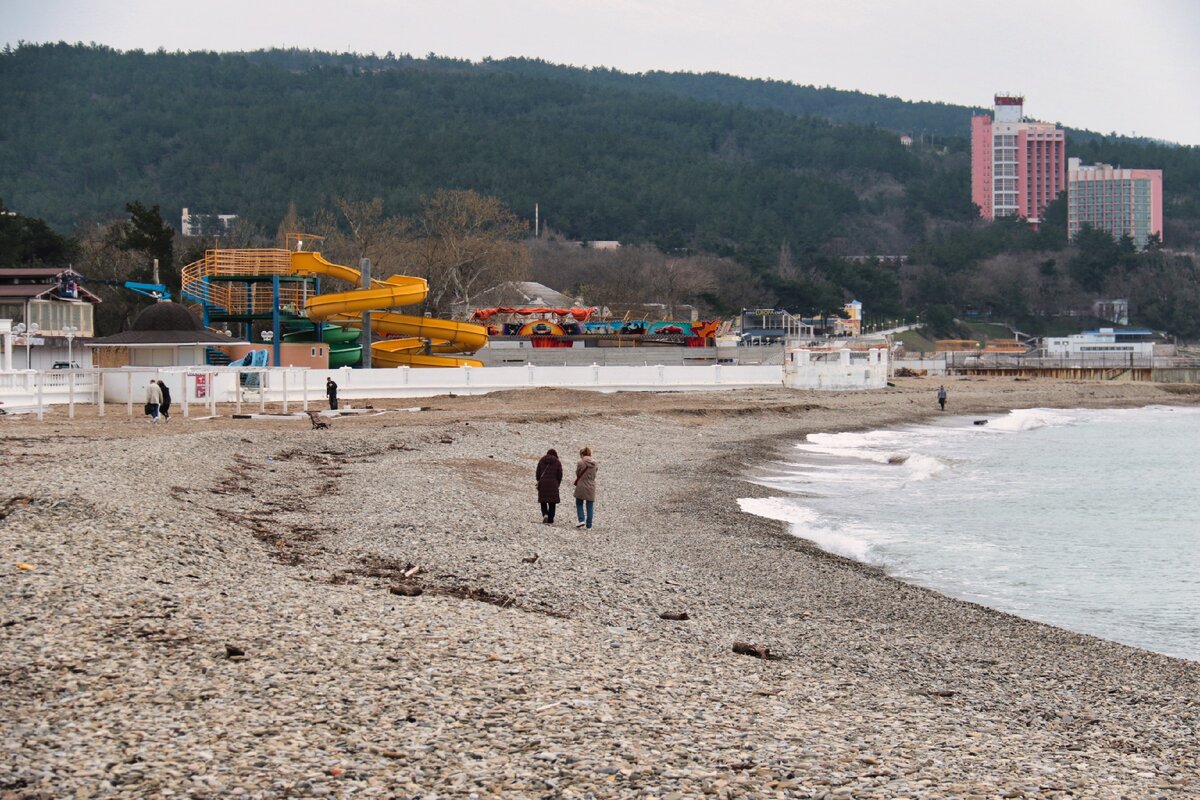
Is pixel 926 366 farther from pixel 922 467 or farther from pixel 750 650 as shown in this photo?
pixel 750 650

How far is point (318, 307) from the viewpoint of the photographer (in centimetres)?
5241

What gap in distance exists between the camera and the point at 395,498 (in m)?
21.1

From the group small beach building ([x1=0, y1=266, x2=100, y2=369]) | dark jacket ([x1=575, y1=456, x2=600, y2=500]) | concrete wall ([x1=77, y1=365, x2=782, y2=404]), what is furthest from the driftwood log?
small beach building ([x1=0, y1=266, x2=100, y2=369])

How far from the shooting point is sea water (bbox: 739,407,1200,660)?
57.9ft

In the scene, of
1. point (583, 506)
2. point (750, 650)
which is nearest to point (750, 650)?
point (750, 650)

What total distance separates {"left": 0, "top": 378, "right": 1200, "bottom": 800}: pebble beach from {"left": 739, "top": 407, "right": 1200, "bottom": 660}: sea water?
5.04 ft

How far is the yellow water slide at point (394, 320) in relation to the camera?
2066 inches

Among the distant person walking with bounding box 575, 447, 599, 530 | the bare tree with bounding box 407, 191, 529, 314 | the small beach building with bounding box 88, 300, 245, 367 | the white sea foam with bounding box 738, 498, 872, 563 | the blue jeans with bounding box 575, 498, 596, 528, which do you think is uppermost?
the bare tree with bounding box 407, 191, 529, 314

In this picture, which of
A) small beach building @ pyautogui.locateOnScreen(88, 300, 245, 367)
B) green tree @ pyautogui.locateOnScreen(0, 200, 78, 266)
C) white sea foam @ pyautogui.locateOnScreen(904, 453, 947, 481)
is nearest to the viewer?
white sea foam @ pyautogui.locateOnScreen(904, 453, 947, 481)

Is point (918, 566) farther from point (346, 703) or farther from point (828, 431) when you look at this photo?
point (828, 431)

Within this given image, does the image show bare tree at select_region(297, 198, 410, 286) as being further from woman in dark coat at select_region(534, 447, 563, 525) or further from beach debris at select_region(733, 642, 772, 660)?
beach debris at select_region(733, 642, 772, 660)

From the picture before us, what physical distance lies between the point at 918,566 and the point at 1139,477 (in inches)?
768

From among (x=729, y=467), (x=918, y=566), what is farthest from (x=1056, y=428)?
(x=918, y=566)

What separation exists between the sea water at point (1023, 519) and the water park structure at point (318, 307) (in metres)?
19.7
